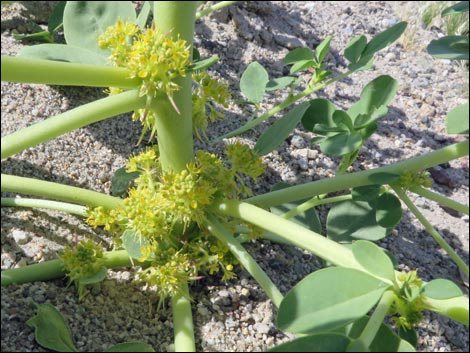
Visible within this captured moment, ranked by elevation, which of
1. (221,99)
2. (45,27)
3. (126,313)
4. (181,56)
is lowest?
(126,313)

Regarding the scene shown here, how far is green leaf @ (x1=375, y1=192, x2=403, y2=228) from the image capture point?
1.26 metres

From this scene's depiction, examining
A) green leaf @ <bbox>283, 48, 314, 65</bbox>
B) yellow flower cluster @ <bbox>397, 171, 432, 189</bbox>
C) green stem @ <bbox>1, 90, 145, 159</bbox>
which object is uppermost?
green leaf @ <bbox>283, 48, 314, 65</bbox>

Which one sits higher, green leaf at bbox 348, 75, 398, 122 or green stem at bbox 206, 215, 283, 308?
green leaf at bbox 348, 75, 398, 122

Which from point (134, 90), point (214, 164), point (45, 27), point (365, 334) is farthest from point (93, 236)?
point (45, 27)

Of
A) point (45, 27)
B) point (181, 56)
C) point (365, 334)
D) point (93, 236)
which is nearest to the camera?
point (365, 334)

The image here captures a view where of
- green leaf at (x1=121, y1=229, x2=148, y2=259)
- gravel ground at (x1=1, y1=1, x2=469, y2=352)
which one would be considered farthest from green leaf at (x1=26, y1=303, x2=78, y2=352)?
green leaf at (x1=121, y1=229, x2=148, y2=259)

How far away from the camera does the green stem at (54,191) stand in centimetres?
114

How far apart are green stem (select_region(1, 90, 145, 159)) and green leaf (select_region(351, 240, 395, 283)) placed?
0.43 m

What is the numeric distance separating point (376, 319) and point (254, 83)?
663 mm

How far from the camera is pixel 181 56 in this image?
1014 mm

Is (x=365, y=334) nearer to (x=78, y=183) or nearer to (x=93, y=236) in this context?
(x=93, y=236)

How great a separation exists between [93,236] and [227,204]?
1.06ft

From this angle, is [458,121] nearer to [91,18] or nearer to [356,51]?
[356,51]

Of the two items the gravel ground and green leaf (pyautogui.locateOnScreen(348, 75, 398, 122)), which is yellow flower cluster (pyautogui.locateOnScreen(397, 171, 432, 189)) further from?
the gravel ground
